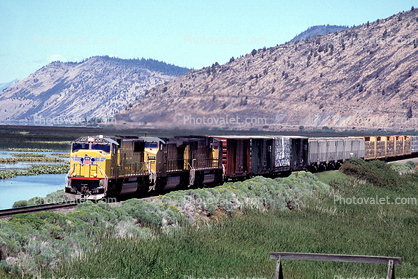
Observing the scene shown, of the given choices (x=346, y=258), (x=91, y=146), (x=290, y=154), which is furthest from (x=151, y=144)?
(x=346, y=258)

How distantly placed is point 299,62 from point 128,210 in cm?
18714

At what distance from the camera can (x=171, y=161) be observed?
2917 centimetres

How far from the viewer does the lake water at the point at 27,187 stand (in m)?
40.1

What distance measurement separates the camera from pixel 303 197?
92.5ft

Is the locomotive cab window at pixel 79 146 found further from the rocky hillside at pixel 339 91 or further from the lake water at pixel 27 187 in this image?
the rocky hillside at pixel 339 91

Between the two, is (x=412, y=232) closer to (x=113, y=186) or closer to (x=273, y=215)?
(x=273, y=215)

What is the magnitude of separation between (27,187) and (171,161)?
22.8m
